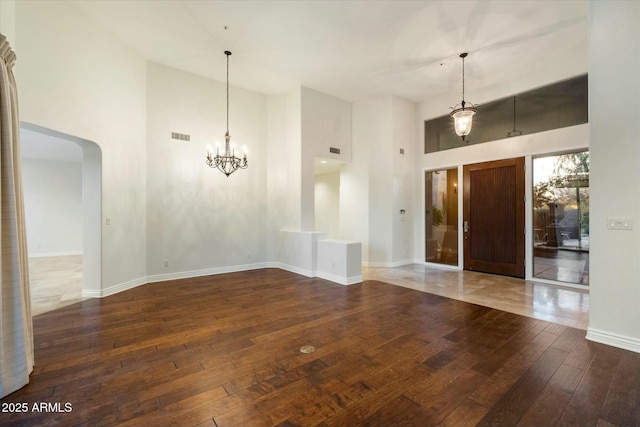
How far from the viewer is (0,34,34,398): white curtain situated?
84.3 inches

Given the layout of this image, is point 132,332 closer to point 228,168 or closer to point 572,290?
point 228,168

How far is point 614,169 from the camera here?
287 cm

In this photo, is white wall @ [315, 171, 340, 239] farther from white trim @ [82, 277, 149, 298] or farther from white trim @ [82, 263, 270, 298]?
white trim @ [82, 277, 149, 298]

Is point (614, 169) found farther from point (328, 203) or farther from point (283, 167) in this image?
point (328, 203)

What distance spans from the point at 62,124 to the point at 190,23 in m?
2.33

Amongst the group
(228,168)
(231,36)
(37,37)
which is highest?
(231,36)

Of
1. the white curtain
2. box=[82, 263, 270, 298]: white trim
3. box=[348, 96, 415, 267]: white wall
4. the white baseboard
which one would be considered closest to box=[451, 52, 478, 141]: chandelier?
box=[348, 96, 415, 267]: white wall

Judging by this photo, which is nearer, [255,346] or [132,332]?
[255,346]

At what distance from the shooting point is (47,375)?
2.34 metres

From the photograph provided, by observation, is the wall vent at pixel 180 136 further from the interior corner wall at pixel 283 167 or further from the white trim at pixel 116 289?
the white trim at pixel 116 289

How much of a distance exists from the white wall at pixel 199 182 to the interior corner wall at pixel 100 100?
0.26 meters

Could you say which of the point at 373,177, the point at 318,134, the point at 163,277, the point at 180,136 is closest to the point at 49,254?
the point at 163,277

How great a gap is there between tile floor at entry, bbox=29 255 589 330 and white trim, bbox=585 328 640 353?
40 cm

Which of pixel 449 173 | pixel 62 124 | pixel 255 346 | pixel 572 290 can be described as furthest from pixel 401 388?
pixel 449 173
